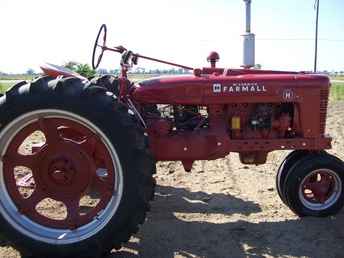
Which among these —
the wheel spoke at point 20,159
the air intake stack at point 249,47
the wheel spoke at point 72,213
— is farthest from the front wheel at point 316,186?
the air intake stack at point 249,47

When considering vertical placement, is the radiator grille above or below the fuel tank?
below

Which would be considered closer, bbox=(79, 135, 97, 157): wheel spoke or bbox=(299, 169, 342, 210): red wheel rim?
bbox=(79, 135, 97, 157): wheel spoke

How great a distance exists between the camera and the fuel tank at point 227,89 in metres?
4.55

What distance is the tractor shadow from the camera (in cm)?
383

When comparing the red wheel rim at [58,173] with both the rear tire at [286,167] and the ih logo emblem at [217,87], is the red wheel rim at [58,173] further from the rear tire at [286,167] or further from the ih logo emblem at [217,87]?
the rear tire at [286,167]

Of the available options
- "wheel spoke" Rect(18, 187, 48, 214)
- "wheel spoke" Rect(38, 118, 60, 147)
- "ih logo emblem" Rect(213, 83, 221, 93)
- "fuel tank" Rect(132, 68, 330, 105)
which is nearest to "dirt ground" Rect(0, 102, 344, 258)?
"wheel spoke" Rect(18, 187, 48, 214)

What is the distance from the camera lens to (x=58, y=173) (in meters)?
3.74

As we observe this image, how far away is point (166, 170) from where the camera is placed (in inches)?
259

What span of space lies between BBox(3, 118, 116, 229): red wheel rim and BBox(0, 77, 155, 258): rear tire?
102 mm

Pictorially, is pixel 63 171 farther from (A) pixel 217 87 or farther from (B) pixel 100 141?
(A) pixel 217 87

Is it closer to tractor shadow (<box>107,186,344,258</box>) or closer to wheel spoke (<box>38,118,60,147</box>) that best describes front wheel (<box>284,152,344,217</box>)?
tractor shadow (<box>107,186,344,258</box>)

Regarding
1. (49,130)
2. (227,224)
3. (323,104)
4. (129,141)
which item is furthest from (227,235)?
(49,130)

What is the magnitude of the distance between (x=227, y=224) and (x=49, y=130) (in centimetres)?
183

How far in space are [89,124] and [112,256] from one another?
104 centimetres
